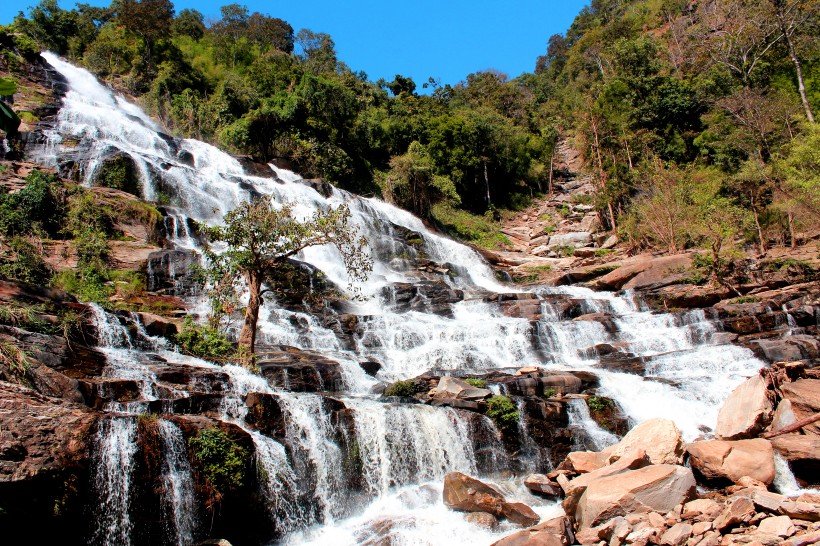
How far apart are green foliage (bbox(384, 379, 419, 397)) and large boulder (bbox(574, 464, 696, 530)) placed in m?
5.70

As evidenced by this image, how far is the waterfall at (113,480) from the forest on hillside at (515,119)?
2099cm

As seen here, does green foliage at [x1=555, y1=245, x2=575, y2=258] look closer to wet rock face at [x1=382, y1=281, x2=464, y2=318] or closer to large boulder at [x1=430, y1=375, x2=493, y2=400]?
wet rock face at [x1=382, y1=281, x2=464, y2=318]

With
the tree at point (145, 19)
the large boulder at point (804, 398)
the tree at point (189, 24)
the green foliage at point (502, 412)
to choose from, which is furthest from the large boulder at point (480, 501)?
the tree at point (189, 24)

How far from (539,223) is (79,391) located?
1459 inches

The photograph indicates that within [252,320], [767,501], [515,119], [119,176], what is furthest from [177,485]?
[515,119]

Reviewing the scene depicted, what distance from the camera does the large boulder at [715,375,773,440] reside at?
1005 centimetres

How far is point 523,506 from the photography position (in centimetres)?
895

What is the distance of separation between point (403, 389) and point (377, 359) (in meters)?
3.50

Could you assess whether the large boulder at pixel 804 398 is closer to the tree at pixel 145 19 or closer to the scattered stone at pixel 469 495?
the scattered stone at pixel 469 495

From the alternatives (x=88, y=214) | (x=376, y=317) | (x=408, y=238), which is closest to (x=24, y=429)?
(x=376, y=317)

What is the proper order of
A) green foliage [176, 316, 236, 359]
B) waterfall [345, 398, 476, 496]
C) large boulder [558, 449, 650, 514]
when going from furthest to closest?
1. green foliage [176, 316, 236, 359]
2. waterfall [345, 398, 476, 496]
3. large boulder [558, 449, 650, 514]

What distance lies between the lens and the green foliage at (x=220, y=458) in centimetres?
814

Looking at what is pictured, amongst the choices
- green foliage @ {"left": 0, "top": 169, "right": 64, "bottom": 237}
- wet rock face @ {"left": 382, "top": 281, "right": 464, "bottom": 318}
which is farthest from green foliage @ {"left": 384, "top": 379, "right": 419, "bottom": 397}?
green foliage @ {"left": 0, "top": 169, "right": 64, "bottom": 237}

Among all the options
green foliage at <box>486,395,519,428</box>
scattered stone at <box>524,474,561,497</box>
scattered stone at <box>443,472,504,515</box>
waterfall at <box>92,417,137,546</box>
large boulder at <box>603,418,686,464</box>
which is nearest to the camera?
waterfall at <box>92,417,137,546</box>
